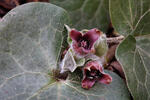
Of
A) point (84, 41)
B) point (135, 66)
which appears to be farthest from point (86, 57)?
point (135, 66)

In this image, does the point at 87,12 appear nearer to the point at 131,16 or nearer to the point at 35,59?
the point at 131,16

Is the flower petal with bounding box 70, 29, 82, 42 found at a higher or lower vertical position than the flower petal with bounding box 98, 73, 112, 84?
higher

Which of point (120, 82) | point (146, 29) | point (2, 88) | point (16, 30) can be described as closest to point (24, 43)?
point (16, 30)

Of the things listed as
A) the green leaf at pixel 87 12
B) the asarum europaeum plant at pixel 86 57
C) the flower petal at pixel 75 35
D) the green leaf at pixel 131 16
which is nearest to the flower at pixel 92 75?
the asarum europaeum plant at pixel 86 57

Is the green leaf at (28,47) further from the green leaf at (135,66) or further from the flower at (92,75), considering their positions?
the green leaf at (135,66)

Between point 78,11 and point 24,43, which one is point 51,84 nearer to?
point 24,43

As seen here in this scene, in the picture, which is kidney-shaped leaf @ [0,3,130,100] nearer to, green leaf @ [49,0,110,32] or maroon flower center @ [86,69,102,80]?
maroon flower center @ [86,69,102,80]

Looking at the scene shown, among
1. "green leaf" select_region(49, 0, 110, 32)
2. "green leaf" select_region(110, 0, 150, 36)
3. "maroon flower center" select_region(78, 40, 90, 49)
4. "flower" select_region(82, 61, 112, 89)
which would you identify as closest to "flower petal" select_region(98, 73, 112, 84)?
"flower" select_region(82, 61, 112, 89)

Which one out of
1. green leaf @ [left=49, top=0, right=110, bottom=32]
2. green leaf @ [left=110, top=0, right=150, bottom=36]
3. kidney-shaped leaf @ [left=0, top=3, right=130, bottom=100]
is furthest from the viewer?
green leaf @ [left=49, top=0, right=110, bottom=32]
